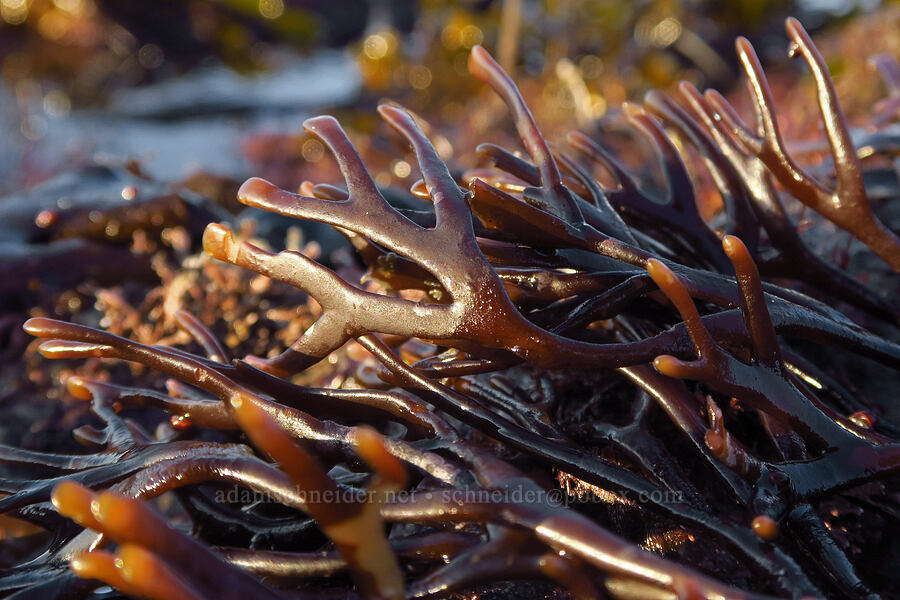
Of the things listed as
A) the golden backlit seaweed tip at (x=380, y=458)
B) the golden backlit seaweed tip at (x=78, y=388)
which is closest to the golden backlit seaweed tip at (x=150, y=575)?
the golden backlit seaweed tip at (x=380, y=458)

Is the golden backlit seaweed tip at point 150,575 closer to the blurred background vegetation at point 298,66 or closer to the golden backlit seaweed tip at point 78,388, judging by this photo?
the golden backlit seaweed tip at point 78,388

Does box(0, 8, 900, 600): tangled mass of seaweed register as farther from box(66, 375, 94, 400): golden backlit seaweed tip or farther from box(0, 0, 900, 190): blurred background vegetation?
box(0, 0, 900, 190): blurred background vegetation

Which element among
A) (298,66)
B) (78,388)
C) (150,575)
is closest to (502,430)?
(150,575)

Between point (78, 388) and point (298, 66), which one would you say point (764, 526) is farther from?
point (298, 66)

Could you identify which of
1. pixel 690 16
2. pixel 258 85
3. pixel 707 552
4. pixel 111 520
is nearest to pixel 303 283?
pixel 111 520

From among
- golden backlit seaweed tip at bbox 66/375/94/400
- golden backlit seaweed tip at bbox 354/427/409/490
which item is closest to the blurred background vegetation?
golden backlit seaweed tip at bbox 66/375/94/400

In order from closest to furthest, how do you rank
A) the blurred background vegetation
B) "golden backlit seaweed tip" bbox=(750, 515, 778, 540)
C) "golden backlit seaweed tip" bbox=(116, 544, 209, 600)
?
"golden backlit seaweed tip" bbox=(116, 544, 209, 600) → "golden backlit seaweed tip" bbox=(750, 515, 778, 540) → the blurred background vegetation

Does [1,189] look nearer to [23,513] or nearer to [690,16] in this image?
[23,513]

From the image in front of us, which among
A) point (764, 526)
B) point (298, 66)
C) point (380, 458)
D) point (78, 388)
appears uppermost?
point (298, 66)

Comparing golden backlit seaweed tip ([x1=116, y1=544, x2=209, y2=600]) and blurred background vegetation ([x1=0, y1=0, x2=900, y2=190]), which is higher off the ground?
blurred background vegetation ([x1=0, y1=0, x2=900, y2=190])
